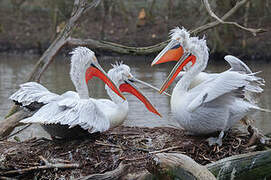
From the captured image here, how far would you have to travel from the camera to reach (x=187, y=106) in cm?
523

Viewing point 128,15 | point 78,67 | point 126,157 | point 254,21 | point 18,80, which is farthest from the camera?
point 128,15

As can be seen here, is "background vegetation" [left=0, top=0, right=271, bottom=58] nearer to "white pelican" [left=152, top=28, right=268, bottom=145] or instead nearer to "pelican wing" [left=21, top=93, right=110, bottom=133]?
"white pelican" [left=152, top=28, right=268, bottom=145]

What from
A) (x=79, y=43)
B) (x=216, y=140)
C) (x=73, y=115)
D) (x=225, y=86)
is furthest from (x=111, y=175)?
(x=79, y=43)

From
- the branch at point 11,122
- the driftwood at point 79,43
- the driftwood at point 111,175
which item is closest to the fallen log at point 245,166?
the driftwood at point 111,175

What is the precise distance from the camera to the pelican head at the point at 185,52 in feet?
18.3

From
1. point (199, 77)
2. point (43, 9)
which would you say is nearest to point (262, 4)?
point (43, 9)

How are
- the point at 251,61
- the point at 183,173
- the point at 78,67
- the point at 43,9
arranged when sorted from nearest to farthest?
the point at 183,173, the point at 78,67, the point at 251,61, the point at 43,9

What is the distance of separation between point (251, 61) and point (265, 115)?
588 centimetres

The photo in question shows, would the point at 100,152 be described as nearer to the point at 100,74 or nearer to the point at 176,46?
the point at 100,74

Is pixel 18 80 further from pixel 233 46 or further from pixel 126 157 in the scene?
pixel 126 157

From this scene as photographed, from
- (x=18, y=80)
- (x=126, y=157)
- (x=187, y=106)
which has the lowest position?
(x=18, y=80)

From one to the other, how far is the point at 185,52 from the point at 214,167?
157cm

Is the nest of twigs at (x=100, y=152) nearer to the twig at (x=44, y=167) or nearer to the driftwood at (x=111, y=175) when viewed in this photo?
the twig at (x=44, y=167)

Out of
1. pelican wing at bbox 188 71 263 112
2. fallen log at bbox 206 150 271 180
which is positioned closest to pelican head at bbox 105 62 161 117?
pelican wing at bbox 188 71 263 112
